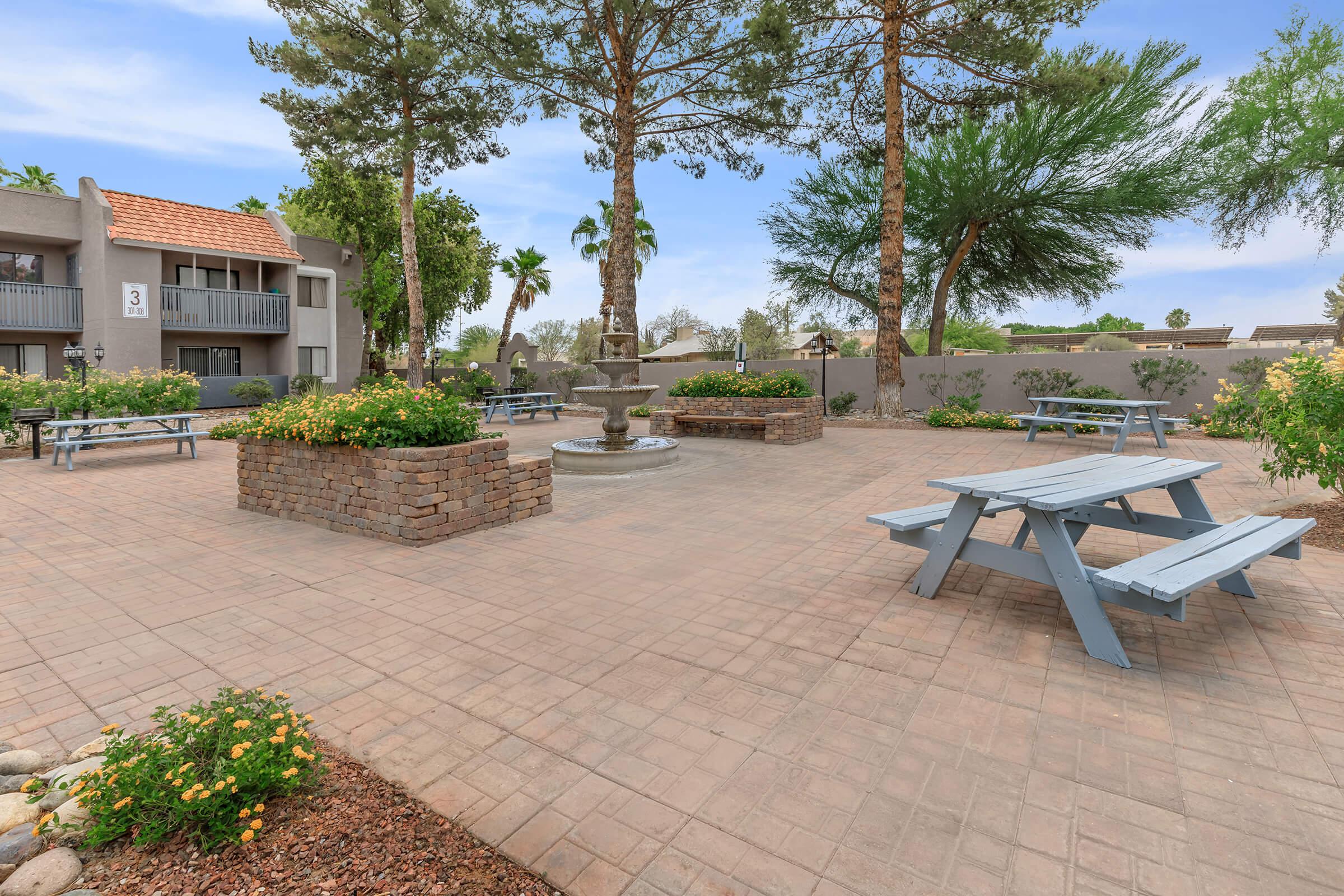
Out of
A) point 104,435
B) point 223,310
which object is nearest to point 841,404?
point 104,435

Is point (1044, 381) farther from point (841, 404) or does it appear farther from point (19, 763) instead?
point (19, 763)

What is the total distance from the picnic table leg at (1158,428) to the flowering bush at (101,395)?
54.6 ft

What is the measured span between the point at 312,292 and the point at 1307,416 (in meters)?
25.8

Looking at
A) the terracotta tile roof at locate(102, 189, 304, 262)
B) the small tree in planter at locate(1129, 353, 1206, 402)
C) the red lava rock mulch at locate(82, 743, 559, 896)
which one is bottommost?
the red lava rock mulch at locate(82, 743, 559, 896)

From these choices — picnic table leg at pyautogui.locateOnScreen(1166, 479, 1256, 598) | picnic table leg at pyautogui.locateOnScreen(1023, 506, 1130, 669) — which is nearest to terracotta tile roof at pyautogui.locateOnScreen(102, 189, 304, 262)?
picnic table leg at pyautogui.locateOnScreen(1023, 506, 1130, 669)

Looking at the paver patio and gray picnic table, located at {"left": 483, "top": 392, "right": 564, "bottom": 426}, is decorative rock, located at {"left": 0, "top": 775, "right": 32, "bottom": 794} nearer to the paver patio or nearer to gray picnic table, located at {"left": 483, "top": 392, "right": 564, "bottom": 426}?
the paver patio

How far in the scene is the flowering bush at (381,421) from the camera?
17.3 feet

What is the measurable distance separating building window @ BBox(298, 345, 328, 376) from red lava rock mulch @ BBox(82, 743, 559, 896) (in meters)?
23.6

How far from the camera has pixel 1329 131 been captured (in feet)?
55.3

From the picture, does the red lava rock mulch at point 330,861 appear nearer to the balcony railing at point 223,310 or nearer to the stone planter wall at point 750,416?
the stone planter wall at point 750,416

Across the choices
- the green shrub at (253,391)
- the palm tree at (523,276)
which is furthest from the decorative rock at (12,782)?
the palm tree at (523,276)

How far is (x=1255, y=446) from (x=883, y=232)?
294 inches

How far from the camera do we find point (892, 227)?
13.7 m

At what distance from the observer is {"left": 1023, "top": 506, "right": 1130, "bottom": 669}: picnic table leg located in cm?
302
